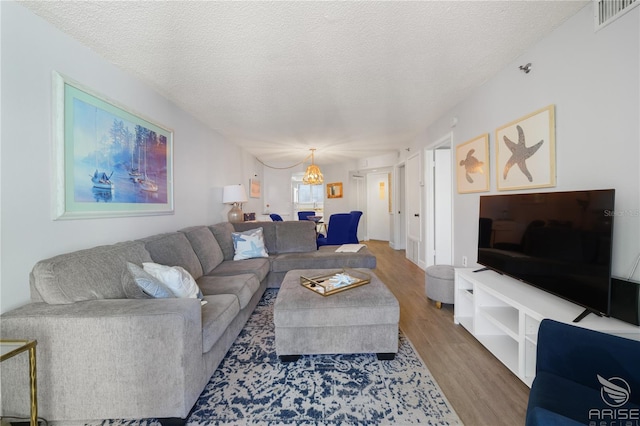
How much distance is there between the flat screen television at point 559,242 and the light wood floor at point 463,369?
64cm

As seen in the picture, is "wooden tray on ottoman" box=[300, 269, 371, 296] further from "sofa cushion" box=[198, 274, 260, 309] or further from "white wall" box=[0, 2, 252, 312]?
"white wall" box=[0, 2, 252, 312]

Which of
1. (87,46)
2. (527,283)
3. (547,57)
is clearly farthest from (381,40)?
(87,46)

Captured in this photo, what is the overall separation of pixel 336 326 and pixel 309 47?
81.8 inches

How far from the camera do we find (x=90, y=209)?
178cm

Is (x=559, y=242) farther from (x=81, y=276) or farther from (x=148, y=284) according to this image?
(x=81, y=276)

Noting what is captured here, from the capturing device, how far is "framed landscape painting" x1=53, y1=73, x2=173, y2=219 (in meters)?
1.60

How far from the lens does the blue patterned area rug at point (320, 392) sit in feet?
4.33

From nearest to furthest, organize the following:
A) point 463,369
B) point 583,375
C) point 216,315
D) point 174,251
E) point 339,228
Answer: point 583,375
point 216,315
point 463,369
point 174,251
point 339,228

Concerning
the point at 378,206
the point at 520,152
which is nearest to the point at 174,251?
the point at 520,152

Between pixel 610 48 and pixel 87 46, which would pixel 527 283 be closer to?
pixel 610 48

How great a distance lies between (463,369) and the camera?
5.55 feet

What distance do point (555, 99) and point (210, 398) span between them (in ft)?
10.00

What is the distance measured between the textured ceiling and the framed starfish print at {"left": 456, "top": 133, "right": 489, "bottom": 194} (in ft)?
1.95

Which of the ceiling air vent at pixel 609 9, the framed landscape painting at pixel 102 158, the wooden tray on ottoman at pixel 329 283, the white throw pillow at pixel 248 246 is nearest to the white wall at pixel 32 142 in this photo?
the framed landscape painting at pixel 102 158
